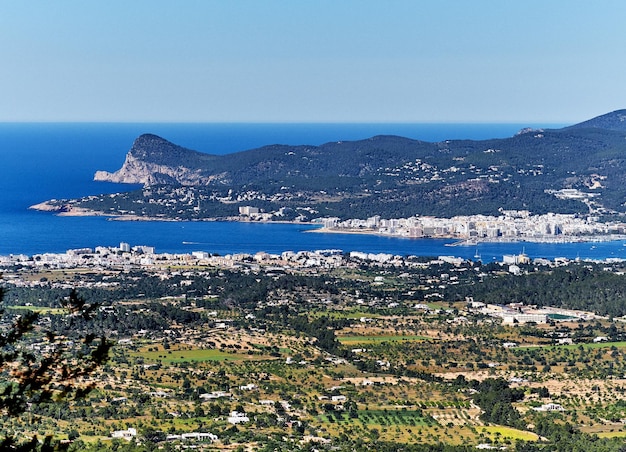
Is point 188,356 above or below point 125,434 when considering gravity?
below

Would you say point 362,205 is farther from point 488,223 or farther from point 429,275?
point 429,275

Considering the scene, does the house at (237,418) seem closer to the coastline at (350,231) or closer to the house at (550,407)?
the house at (550,407)

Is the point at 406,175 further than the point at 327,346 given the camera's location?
Yes

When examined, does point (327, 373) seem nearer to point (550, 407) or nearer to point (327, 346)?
point (327, 346)

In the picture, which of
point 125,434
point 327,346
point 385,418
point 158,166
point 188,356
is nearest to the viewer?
point 125,434

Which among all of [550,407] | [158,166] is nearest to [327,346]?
[550,407]

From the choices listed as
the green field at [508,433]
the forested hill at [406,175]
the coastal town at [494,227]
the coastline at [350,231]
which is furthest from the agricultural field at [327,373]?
the forested hill at [406,175]
